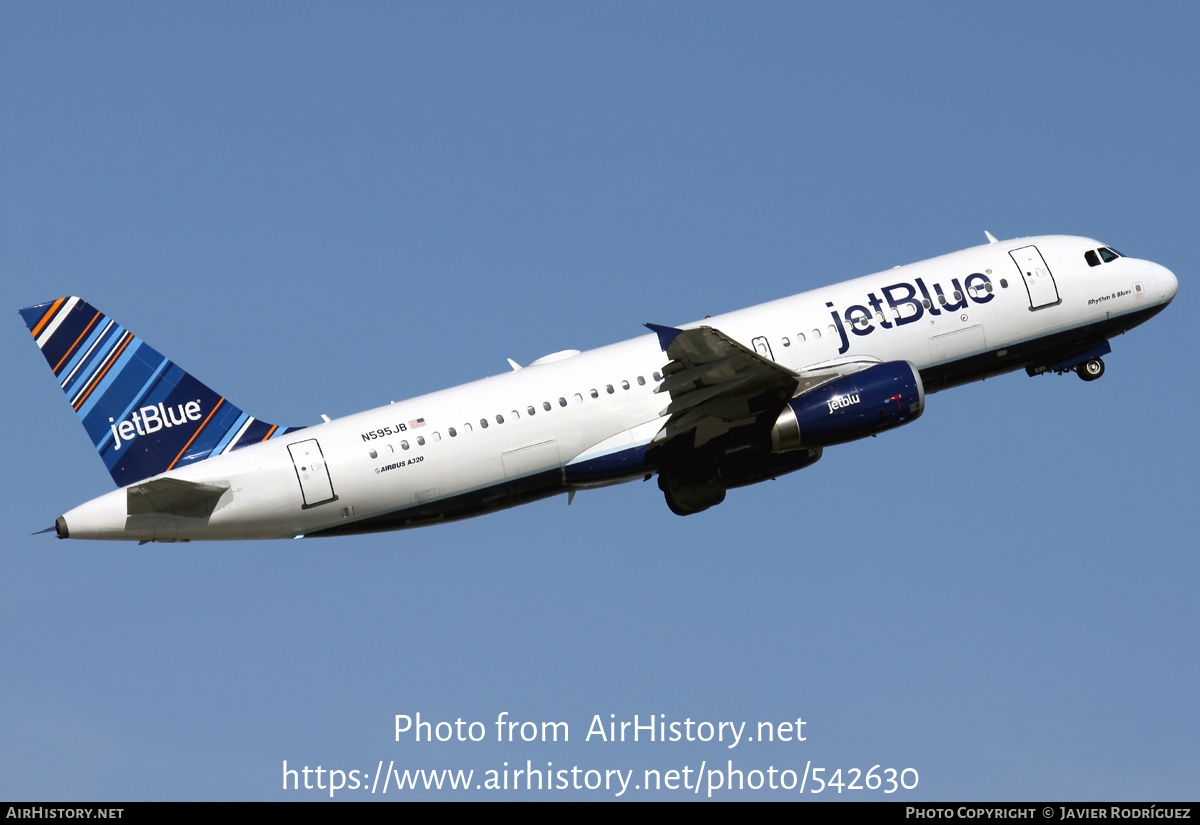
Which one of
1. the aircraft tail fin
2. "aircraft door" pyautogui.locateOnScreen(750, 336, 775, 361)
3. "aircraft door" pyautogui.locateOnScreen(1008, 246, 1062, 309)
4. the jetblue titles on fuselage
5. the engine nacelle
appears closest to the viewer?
the engine nacelle

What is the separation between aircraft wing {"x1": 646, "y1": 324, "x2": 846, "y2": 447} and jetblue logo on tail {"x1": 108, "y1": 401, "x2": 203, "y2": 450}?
14.1 metres

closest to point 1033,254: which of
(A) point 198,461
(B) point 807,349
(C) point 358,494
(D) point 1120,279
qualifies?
(D) point 1120,279

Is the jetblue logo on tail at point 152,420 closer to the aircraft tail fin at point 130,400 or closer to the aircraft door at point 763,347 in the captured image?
the aircraft tail fin at point 130,400

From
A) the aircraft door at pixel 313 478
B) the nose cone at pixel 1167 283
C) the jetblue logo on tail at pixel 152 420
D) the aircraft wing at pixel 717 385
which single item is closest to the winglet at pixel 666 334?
the aircraft wing at pixel 717 385

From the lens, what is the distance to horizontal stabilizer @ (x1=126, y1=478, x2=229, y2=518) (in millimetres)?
40438

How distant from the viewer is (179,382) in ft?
145

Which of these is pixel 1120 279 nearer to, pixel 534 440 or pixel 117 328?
pixel 534 440

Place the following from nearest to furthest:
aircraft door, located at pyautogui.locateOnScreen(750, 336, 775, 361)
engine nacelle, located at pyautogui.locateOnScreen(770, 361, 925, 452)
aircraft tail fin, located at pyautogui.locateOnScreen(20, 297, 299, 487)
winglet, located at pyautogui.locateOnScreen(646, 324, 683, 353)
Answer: winglet, located at pyautogui.locateOnScreen(646, 324, 683, 353) < engine nacelle, located at pyautogui.locateOnScreen(770, 361, 925, 452) < aircraft tail fin, located at pyautogui.locateOnScreen(20, 297, 299, 487) < aircraft door, located at pyautogui.locateOnScreen(750, 336, 775, 361)

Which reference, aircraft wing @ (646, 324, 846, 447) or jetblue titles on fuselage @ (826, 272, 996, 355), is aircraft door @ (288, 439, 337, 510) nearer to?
aircraft wing @ (646, 324, 846, 447)

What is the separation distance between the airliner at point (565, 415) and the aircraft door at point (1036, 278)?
0.06m

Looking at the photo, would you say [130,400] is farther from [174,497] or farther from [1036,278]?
[1036,278]

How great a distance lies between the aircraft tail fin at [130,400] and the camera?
141ft

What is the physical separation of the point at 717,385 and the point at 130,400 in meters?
17.5

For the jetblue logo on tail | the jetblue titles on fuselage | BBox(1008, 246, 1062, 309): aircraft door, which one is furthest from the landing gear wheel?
the jetblue logo on tail
